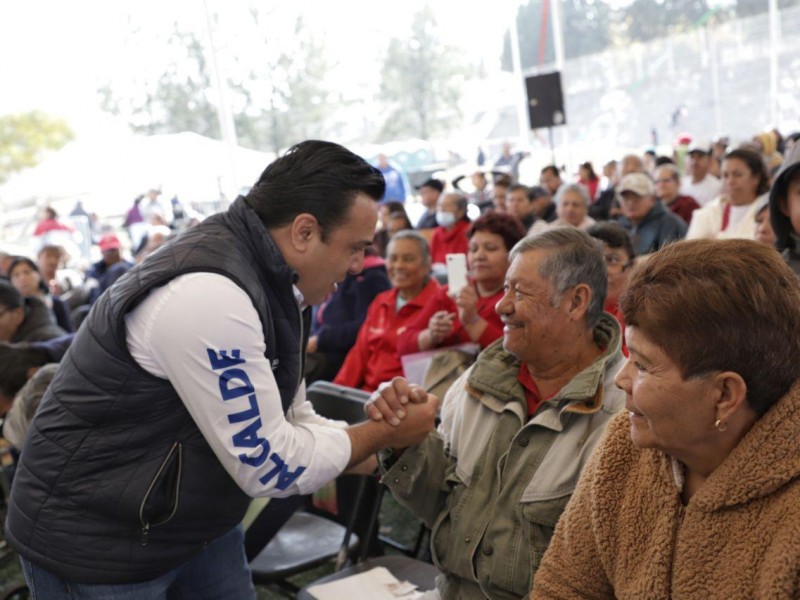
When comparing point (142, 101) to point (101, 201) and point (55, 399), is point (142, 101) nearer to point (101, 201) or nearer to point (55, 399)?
point (101, 201)

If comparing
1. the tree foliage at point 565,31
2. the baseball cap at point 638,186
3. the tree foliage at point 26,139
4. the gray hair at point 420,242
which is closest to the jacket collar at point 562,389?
the gray hair at point 420,242

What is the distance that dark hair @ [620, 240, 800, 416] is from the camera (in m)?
1.09

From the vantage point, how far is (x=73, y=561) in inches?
62.0

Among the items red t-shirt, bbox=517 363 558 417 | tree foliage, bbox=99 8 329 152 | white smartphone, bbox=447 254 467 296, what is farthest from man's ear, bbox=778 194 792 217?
tree foliage, bbox=99 8 329 152

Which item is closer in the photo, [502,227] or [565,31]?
[502,227]

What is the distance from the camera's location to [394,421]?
1740 millimetres

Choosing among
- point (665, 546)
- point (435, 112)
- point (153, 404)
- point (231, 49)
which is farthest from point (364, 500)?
point (435, 112)

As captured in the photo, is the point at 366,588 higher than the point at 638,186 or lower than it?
lower

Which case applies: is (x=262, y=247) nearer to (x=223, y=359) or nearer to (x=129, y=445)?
(x=223, y=359)

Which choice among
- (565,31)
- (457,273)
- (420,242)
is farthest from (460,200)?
(565,31)

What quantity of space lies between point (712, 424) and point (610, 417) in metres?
0.56

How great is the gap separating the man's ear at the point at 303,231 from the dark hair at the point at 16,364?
178 centimetres

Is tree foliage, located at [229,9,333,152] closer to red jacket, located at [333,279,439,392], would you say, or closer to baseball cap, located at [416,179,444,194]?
baseball cap, located at [416,179,444,194]

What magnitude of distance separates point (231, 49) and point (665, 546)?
12.5 meters
